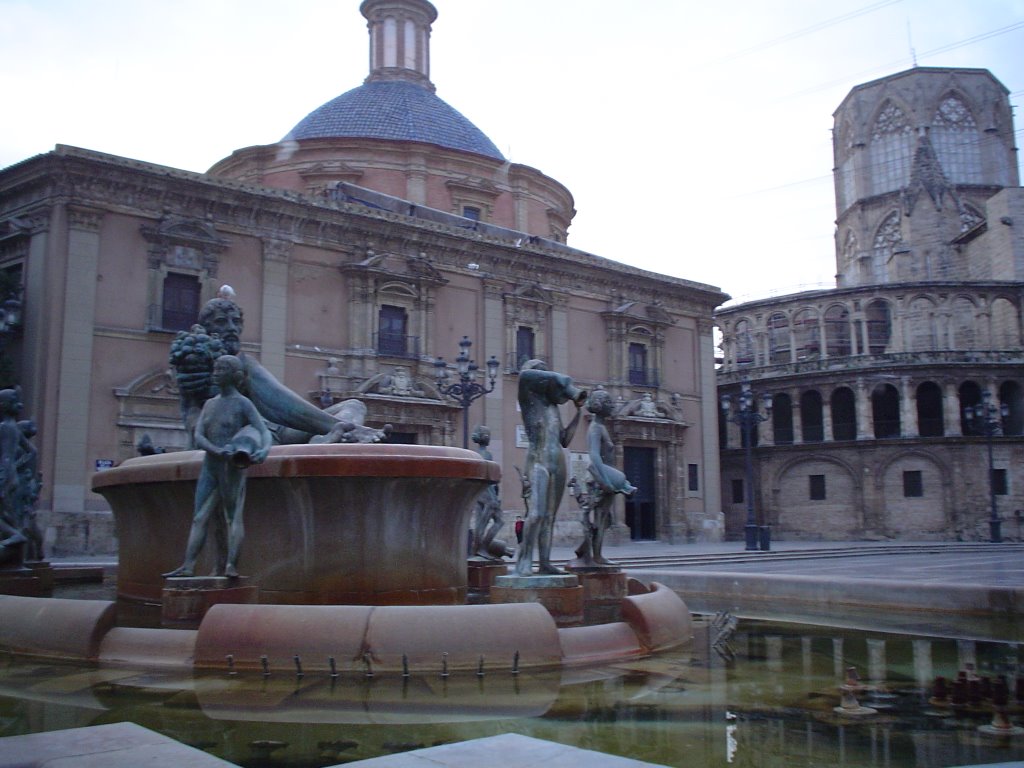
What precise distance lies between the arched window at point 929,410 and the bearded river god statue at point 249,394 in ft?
122

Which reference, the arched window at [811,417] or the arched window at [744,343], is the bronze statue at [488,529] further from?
the arched window at [744,343]

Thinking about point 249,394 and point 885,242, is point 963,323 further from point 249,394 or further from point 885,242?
point 249,394

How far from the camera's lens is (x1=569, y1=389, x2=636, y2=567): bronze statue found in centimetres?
804

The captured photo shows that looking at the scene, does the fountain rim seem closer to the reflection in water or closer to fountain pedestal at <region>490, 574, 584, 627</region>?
fountain pedestal at <region>490, 574, 584, 627</region>

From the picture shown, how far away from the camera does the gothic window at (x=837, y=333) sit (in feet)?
155

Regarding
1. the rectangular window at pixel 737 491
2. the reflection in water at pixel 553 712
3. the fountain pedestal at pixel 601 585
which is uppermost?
the rectangular window at pixel 737 491

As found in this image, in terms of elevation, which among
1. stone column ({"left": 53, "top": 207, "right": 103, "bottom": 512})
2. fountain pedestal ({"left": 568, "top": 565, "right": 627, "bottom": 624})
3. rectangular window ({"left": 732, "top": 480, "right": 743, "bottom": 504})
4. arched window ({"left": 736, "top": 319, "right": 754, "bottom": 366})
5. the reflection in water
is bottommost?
the reflection in water

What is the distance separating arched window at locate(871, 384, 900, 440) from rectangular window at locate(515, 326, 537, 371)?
17750 millimetres

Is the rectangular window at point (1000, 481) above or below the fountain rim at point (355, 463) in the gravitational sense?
above

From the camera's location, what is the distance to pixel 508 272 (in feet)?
102

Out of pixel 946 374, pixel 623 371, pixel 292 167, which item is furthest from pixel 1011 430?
pixel 292 167

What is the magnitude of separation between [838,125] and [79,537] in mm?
59918

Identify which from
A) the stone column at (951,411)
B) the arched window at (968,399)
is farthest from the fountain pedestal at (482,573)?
the arched window at (968,399)

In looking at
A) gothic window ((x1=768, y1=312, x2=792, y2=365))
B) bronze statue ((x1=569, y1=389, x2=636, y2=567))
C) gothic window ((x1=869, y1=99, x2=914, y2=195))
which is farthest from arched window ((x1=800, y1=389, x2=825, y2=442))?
bronze statue ((x1=569, y1=389, x2=636, y2=567))
